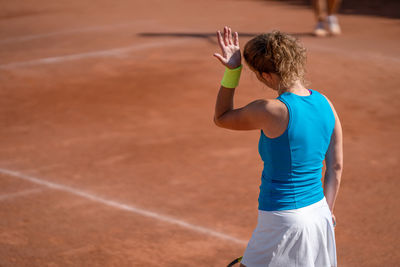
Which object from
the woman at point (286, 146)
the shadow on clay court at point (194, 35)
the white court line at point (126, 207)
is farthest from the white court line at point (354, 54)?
the woman at point (286, 146)

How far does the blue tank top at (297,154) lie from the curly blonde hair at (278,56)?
0.31 feet

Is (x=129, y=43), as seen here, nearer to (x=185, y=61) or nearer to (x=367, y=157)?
(x=185, y=61)

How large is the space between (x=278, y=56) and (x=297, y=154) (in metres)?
0.46

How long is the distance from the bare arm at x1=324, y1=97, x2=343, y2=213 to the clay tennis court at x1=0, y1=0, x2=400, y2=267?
167cm

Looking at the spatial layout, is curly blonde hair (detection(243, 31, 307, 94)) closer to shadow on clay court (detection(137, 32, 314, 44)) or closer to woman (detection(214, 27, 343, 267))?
woman (detection(214, 27, 343, 267))

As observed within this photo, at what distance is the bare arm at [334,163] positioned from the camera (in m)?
3.03

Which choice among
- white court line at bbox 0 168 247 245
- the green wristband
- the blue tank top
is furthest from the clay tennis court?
the green wristband

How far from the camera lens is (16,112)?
28.3ft

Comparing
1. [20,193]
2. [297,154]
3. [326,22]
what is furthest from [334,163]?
[326,22]

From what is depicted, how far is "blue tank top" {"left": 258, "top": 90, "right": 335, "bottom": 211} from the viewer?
2.79 meters

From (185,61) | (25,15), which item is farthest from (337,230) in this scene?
(25,15)

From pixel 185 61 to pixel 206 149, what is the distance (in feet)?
15.3

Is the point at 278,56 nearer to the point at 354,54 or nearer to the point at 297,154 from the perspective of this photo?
the point at 297,154

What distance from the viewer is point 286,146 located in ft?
9.20
